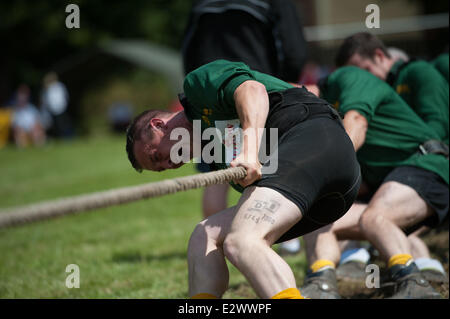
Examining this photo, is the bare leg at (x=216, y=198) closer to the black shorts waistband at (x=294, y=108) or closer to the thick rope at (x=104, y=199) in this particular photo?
the black shorts waistband at (x=294, y=108)

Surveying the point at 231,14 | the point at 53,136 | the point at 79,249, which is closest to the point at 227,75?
the point at 231,14

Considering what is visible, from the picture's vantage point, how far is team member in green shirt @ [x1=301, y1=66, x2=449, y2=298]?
123 inches

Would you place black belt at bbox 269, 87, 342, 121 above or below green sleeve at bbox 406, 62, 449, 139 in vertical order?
below

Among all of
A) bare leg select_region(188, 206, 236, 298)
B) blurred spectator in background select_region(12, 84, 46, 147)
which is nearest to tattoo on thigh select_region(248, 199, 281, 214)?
bare leg select_region(188, 206, 236, 298)

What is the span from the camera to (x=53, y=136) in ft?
69.3

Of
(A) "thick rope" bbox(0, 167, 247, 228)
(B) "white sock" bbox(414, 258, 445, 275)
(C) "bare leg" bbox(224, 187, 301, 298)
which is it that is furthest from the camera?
(B) "white sock" bbox(414, 258, 445, 275)

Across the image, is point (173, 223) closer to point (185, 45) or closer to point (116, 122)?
point (185, 45)

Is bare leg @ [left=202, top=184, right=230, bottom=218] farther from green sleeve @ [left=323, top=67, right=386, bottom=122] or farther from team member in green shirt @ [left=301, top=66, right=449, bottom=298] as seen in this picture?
green sleeve @ [left=323, top=67, right=386, bottom=122]

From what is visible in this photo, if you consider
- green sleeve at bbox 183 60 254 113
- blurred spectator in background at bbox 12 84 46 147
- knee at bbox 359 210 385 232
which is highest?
blurred spectator in background at bbox 12 84 46 147

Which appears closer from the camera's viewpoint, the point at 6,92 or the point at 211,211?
the point at 211,211

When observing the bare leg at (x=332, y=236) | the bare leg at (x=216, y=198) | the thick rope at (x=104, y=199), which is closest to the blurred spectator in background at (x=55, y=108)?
the bare leg at (x=216, y=198)

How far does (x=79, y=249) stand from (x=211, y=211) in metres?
1.55

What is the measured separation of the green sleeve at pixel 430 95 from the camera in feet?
12.6

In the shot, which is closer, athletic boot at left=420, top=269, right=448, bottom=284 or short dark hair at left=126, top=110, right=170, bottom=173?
short dark hair at left=126, top=110, right=170, bottom=173
